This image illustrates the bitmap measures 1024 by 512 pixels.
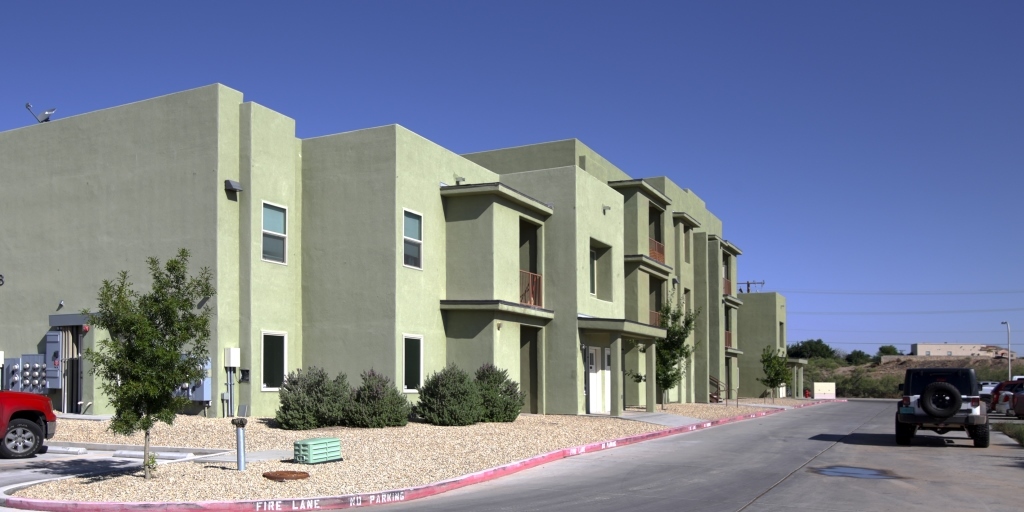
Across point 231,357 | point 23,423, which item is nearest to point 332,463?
point 23,423

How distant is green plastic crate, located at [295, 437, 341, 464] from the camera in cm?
1527

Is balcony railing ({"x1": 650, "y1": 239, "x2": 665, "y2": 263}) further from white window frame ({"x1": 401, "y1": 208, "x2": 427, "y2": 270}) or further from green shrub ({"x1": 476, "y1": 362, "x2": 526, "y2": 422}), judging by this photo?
white window frame ({"x1": 401, "y1": 208, "x2": 427, "y2": 270})

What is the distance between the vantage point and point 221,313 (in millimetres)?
22938

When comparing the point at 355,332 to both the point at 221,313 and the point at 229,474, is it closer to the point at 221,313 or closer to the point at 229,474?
the point at 221,313

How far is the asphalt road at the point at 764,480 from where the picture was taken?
1261 centimetres

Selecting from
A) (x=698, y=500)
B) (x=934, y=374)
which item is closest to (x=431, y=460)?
(x=698, y=500)

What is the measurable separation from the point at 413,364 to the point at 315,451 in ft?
34.1

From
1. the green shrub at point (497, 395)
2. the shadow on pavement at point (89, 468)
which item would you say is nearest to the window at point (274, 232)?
the green shrub at point (497, 395)

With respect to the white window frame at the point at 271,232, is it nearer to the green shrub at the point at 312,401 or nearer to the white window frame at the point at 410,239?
the white window frame at the point at 410,239

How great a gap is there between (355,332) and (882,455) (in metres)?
13.4

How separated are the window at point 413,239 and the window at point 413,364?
2.13 m

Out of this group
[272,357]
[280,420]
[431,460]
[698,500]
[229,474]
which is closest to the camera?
[698,500]

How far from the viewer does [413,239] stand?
2591 cm

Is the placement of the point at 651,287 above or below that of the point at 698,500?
above
